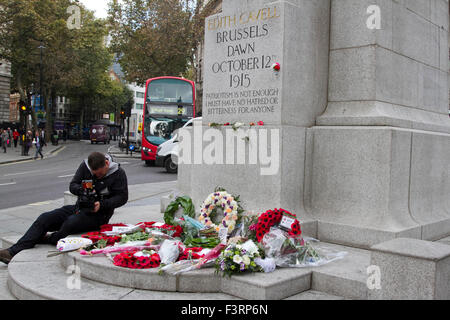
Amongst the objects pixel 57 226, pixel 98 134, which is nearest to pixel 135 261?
pixel 57 226

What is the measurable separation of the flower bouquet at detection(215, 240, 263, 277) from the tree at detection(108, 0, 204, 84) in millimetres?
30937

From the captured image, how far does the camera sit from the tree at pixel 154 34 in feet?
112

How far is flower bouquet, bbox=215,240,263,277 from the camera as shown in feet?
13.5

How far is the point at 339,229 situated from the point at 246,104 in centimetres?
202

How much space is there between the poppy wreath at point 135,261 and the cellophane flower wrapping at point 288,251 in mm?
1092

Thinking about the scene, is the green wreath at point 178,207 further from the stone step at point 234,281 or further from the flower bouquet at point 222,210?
the stone step at point 234,281

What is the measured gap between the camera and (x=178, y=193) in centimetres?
758

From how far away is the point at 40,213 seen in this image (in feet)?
30.0

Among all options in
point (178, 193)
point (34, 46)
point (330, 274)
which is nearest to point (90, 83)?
point (34, 46)

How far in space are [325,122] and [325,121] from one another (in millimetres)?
13

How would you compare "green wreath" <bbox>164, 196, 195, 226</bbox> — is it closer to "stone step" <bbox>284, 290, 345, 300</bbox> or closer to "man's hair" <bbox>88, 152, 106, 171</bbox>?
"man's hair" <bbox>88, 152, 106, 171</bbox>

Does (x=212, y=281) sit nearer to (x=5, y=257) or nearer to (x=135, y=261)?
(x=135, y=261)
